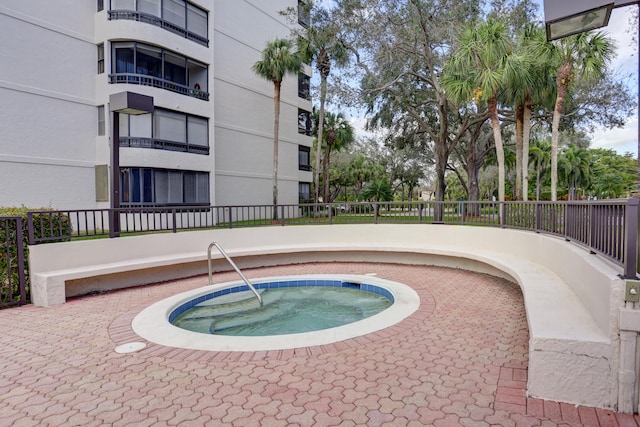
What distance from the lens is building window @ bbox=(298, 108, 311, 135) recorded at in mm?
24062

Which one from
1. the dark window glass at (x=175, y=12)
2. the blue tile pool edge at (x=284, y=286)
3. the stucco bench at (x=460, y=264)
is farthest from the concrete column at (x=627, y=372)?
the dark window glass at (x=175, y=12)

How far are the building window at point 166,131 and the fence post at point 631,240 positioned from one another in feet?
49.3

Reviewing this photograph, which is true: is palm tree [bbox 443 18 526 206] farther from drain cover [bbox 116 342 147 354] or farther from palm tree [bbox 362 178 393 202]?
drain cover [bbox 116 342 147 354]

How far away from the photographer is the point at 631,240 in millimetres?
2652

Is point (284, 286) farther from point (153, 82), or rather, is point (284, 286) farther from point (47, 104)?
point (47, 104)

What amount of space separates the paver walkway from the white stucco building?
964cm

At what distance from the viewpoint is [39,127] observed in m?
13.0

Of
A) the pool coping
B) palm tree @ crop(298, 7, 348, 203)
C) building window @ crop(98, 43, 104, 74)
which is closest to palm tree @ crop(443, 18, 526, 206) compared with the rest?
palm tree @ crop(298, 7, 348, 203)

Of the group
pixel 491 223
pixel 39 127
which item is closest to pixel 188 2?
pixel 39 127

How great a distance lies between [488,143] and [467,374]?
24.8m

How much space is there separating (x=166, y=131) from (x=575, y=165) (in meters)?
47.2

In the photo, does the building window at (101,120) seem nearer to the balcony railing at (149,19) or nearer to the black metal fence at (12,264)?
the balcony railing at (149,19)

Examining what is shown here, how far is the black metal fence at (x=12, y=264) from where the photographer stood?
5.66 metres

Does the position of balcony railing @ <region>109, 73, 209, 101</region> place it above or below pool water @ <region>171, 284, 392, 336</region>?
above
